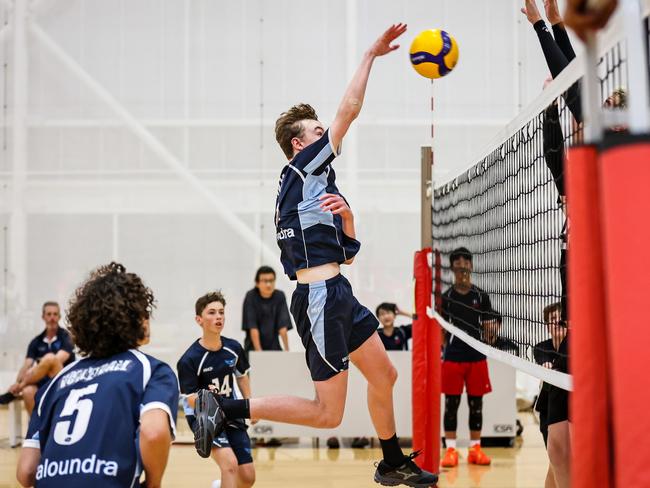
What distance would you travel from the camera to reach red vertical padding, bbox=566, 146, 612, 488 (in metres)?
1.62

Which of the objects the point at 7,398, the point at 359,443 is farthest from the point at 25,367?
the point at 359,443

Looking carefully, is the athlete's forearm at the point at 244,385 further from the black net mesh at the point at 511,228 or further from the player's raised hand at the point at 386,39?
the player's raised hand at the point at 386,39

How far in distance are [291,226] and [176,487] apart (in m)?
3.34

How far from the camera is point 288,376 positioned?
339 inches

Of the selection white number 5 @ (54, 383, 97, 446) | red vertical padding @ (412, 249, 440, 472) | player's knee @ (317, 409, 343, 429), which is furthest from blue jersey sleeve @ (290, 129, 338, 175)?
white number 5 @ (54, 383, 97, 446)

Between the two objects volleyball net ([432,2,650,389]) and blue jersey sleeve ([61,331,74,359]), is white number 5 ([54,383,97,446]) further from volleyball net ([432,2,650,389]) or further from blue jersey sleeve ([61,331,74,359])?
blue jersey sleeve ([61,331,74,359])

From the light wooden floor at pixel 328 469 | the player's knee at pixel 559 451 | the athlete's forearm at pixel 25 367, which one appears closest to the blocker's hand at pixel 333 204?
the player's knee at pixel 559 451

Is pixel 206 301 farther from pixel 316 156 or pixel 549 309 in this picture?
pixel 549 309

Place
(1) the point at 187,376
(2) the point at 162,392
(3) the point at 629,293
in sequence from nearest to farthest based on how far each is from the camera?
(3) the point at 629,293 < (2) the point at 162,392 < (1) the point at 187,376

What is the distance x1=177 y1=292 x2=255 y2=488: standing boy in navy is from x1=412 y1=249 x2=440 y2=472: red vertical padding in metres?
1.08

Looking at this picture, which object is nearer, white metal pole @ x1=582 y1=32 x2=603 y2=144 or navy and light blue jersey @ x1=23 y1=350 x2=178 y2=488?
white metal pole @ x1=582 y1=32 x2=603 y2=144

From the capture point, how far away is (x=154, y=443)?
97.2 inches

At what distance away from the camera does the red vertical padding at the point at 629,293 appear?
1.42 metres

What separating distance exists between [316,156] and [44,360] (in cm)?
577
